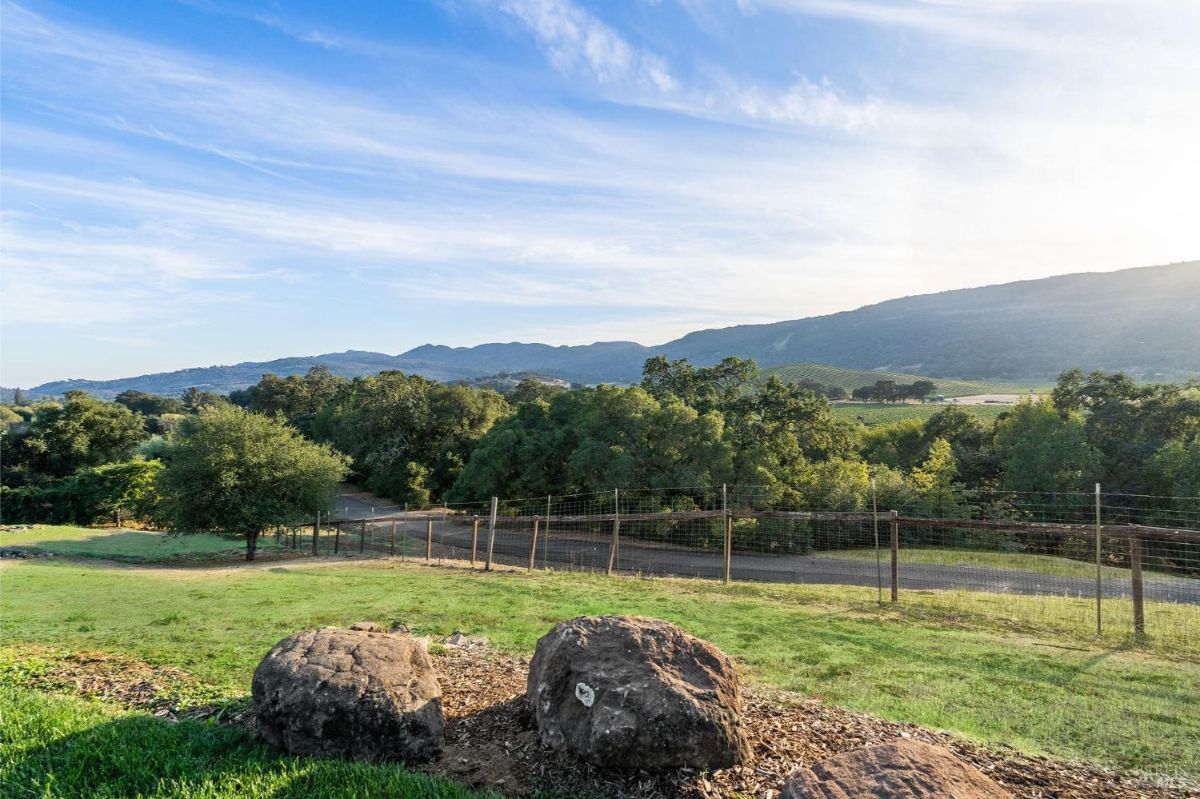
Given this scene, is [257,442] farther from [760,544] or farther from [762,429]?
[762,429]

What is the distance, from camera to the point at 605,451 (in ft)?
108

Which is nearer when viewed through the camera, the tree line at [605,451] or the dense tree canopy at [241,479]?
the dense tree canopy at [241,479]

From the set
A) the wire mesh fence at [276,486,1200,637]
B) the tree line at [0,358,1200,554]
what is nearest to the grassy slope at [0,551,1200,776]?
the wire mesh fence at [276,486,1200,637]

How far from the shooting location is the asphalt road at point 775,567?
1702 centimetres

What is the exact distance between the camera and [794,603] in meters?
12.1

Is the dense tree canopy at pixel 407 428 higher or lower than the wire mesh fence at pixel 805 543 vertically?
higher

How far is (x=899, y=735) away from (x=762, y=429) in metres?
33.6

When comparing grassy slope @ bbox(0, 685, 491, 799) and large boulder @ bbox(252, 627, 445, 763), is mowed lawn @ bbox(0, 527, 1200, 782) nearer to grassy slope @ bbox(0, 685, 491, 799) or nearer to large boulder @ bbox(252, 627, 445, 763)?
grassy slope @ bbox(0, 685, 491, 799)

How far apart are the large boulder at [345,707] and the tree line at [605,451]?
1974 cm

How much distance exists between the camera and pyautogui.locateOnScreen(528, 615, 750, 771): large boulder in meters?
4.40

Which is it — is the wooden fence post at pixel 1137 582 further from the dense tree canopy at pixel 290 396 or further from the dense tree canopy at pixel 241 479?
the dense tree canopy at pixel 290 396

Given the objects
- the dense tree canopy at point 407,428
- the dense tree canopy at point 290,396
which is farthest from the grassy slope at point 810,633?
the dense tree canopy at point 290,396

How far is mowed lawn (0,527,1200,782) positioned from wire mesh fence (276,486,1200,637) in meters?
2.36

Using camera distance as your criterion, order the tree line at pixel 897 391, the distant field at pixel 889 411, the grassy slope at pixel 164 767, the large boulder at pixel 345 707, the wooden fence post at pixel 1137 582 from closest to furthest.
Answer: the grassy slope at pixel 164 767
the large boulder at pixel 345 707
the wooden fence post at pixel 1137 582
the distant field at pixel 889 411
the tree line at pixel 897 391
